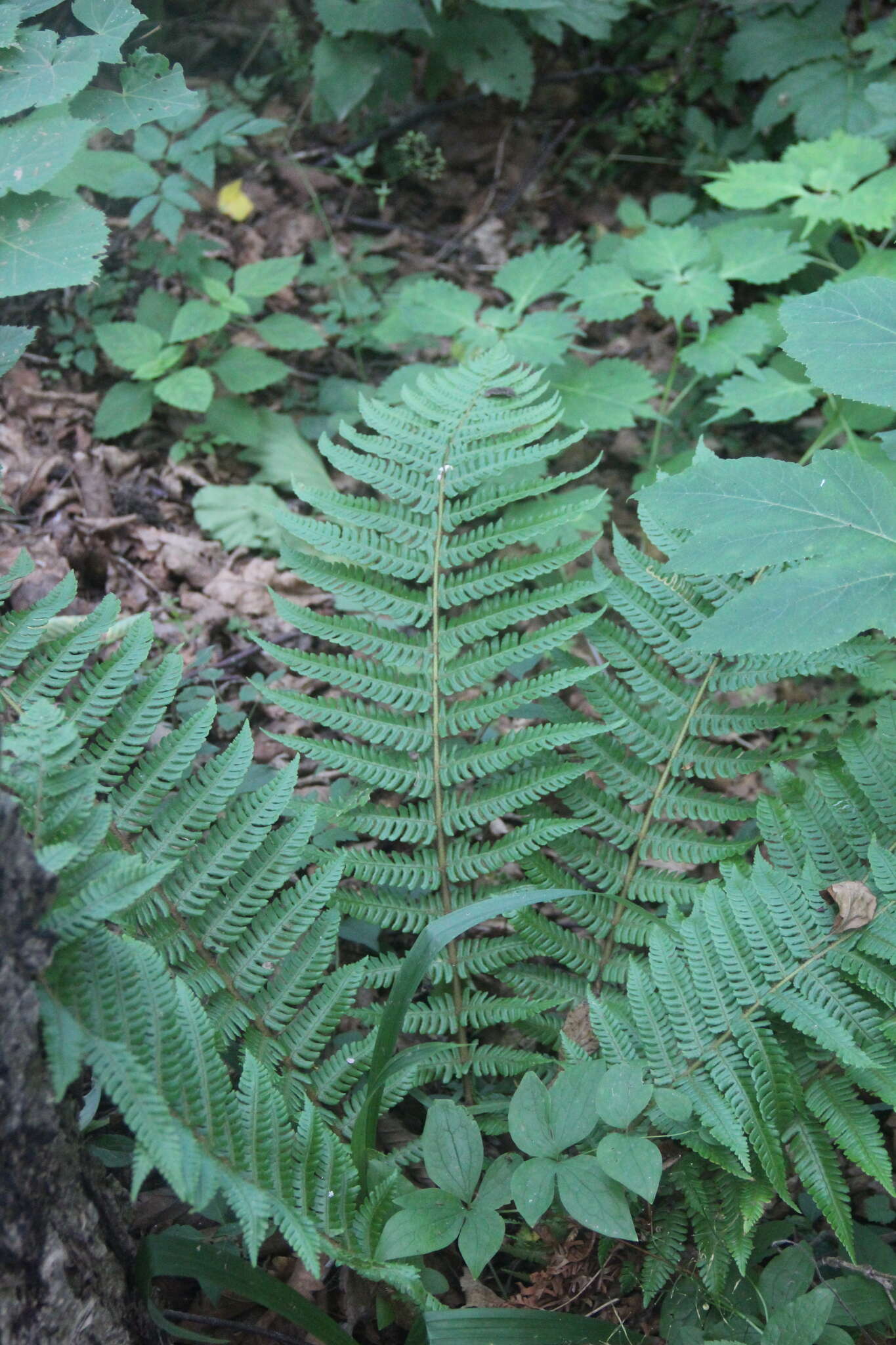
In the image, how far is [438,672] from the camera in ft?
5.97

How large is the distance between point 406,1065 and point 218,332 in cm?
254

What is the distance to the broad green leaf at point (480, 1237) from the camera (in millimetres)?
1370

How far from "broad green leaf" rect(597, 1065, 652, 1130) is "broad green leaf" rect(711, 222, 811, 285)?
235cm

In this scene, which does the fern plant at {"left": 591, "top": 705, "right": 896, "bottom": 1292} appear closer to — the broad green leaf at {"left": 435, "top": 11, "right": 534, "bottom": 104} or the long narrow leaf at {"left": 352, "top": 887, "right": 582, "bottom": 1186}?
the long narrow leaf at {"left": 352, "top": 887, "right": 582, "bottom": 1186}

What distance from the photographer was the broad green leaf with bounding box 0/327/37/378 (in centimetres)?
194

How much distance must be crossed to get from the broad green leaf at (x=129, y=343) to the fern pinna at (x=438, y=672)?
1446 mm

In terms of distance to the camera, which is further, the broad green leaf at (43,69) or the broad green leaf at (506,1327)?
the broad green leaf at (43,69)

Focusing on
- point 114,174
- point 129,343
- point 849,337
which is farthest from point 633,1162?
point 114,174

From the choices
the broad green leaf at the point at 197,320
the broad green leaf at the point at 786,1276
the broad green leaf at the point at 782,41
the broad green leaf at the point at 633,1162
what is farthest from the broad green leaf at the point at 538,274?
the broad green leaf at the point at 786,1276

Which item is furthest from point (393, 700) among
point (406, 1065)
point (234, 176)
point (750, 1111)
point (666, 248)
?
point (234, 176)

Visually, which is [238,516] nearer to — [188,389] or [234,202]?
[188,389]

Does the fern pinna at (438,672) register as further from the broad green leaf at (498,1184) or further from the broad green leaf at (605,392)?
the broad green leaf at (605,392)

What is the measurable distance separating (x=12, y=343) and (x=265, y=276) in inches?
53.6

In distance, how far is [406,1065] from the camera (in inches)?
60.8
